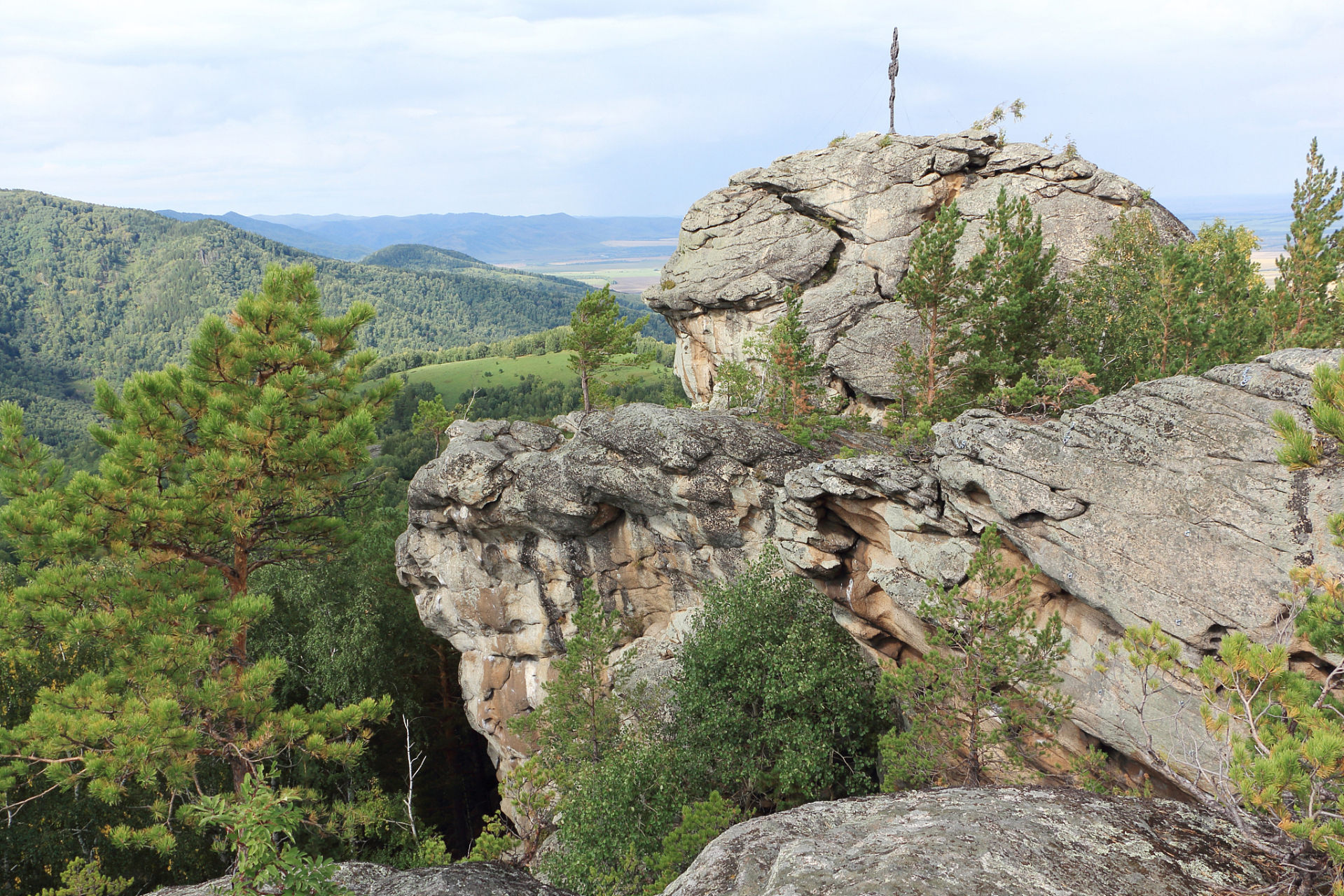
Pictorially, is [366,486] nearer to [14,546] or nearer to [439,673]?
[14,546]

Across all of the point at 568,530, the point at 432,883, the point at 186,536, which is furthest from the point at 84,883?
the point at 568,530

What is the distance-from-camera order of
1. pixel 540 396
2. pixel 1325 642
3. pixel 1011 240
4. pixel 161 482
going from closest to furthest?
pixel 1325 642 < pixel 161 482 < pixel 1011 240 < pixel 540 396

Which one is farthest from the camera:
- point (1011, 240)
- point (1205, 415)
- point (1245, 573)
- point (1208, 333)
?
point (1011, 240)

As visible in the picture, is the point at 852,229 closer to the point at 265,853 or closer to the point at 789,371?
the point at 789,371

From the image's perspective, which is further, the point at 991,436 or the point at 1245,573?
the point at 991,436

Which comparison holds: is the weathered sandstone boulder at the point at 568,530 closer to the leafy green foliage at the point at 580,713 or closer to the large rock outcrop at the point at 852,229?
the leafy green foliage at the point at 580,713

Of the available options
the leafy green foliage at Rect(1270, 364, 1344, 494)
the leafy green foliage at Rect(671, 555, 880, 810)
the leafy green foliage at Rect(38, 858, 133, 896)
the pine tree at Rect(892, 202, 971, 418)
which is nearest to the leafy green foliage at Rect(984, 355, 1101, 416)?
the pine tree at Rect(892, 202, 971, 418)

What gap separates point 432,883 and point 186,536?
11.3 meters

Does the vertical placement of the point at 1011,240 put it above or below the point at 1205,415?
above

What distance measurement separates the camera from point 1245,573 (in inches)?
469

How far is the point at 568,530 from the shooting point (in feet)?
87.6

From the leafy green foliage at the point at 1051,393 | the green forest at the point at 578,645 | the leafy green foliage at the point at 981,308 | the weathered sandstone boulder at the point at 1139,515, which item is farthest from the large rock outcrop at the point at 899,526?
the leafy green foliage at the point at 981,308

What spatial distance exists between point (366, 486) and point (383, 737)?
15.5 m

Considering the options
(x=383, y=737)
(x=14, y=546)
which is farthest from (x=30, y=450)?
(x=383, y=737)
